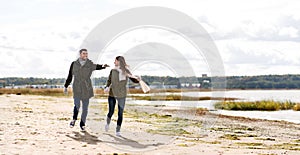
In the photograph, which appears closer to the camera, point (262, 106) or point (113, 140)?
point (113, 140)

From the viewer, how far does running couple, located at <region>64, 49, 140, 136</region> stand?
12664mm

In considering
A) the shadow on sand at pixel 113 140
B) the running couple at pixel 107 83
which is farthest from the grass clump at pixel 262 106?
the shadow on sand at pixel 113 140

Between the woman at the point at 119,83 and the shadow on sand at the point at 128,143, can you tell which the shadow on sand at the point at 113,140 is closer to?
the shadow on sand at the point at 128,143

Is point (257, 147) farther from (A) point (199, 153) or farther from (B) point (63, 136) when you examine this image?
(B) point (63, 136)

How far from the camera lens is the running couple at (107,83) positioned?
1266 cm

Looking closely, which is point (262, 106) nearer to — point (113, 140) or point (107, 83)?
point (107, 83)

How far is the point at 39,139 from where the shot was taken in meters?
11.1

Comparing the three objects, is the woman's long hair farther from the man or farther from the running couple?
the man

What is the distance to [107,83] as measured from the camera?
12922 millimetres

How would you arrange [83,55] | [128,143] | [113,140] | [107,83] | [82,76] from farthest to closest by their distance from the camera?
[82,76], [83,55], [107,83], [113,140], [128,143]

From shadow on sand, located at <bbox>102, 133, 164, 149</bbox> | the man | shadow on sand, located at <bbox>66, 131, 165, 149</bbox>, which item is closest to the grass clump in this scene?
the man

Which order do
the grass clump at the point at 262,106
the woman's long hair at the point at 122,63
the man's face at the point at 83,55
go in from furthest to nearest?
the grass clump at the point at 262,106 → the man's face at the point at 83,55 → the woman's long hair at the point at 122,63

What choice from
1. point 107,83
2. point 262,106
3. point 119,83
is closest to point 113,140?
point 119,83

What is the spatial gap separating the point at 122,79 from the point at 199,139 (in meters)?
2.59
